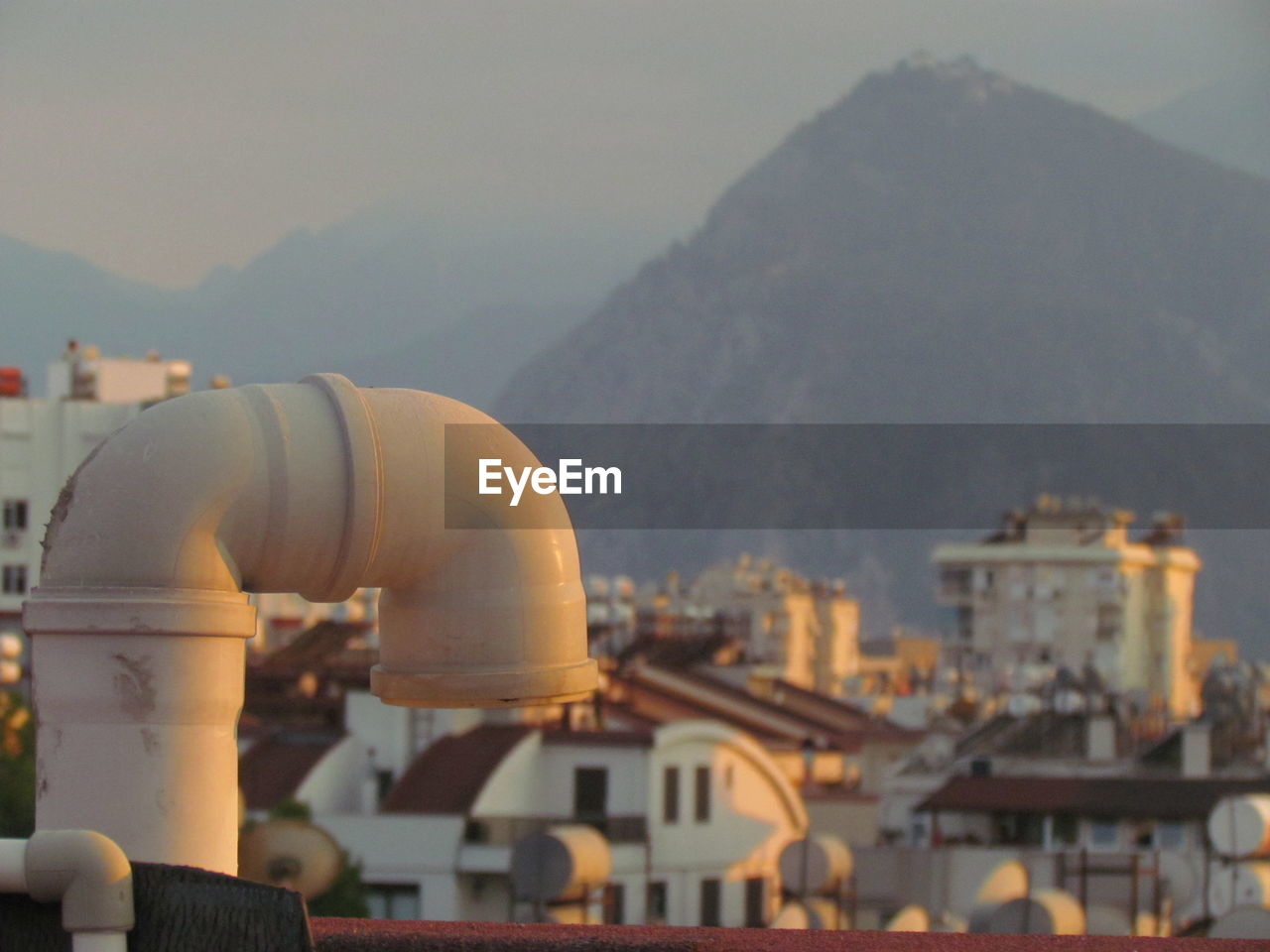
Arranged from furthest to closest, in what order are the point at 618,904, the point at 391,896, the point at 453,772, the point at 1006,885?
the point at 453,772 < the point at 391,896 < the point at 618,904 < the point at 1006,885

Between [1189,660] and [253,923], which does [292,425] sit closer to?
[253,923]

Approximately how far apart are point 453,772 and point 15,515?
39.6 metres

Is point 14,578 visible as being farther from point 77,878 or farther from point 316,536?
point 77,878

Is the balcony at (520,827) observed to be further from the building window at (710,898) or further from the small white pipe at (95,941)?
the small white pipe at (95,941)

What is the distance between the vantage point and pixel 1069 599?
12638 cm

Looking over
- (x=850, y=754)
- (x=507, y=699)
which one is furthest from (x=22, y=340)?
(x=507, y=699)

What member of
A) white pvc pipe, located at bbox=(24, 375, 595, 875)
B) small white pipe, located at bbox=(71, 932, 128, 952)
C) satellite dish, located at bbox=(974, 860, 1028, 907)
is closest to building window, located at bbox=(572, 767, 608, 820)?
satellite dish, located at bbox=(974, 860, 1028, 907)

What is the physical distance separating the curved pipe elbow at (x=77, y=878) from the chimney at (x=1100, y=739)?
50197 mm

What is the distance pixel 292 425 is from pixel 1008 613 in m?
122

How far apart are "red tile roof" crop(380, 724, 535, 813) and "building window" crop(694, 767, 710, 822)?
3.70 m

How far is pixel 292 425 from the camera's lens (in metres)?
7.72

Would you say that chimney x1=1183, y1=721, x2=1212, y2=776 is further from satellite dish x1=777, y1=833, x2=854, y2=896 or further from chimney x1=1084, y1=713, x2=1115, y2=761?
satellite dish x1=777, y1=833, x2=854, y2=896

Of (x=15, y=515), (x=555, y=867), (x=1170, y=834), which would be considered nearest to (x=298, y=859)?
(x=555, y=867)

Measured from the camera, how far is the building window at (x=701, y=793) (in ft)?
168
